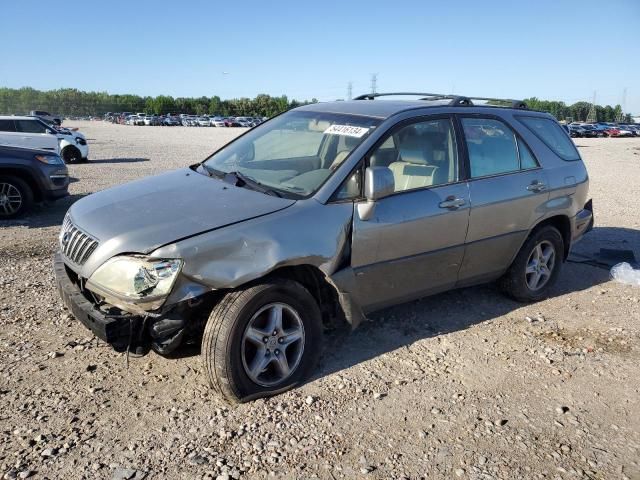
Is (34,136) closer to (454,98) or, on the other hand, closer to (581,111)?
(454,98)

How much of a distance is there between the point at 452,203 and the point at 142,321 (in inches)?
95.1

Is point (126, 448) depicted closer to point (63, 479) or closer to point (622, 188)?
point (63, 479)

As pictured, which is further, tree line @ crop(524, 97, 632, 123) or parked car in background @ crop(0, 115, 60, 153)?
tree line @ crop(524, 97, 632, 123)

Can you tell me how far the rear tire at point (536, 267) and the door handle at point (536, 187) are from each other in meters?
0.40

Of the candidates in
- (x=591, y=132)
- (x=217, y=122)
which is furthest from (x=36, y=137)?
(x=217, y=122)

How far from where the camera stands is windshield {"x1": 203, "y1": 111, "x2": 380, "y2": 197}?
13.0ft

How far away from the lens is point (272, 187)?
3.91 meters

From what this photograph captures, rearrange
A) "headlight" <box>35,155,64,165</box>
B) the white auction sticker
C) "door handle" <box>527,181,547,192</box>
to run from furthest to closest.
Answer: "headlight" <box>35,155,64,165</box> → "door handle" <box>527,181,547,192</box> → the white auction sticker

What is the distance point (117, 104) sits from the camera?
93.5 meters

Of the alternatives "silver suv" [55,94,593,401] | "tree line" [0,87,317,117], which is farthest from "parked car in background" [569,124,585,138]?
"silver suv" [55,94,593,401]

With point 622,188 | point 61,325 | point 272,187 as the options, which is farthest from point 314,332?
point 622,188

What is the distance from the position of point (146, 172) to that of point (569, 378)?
509 inches

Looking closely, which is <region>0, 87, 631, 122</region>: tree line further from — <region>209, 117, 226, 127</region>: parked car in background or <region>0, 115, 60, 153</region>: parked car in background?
<region>0, 115, 60, 153</region>: parked car in background

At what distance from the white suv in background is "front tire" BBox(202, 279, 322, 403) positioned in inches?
424
